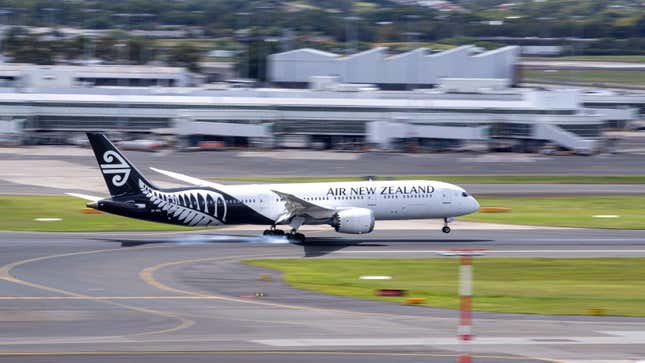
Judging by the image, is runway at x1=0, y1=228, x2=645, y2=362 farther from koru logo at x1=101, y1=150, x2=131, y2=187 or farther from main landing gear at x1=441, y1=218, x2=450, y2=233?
main landing gear at x1=441, y1=218, x2=450, y2=233

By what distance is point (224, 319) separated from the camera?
31.2m

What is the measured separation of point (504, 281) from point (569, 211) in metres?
27.0

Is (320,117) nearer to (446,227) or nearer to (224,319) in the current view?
(446,227)

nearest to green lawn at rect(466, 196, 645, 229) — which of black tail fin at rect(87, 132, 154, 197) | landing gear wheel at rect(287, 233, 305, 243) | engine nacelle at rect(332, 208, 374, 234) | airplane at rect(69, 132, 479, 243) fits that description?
airplane at rect(69, 132, 479, 243)

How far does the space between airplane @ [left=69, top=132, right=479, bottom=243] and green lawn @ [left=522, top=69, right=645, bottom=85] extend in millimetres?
138121

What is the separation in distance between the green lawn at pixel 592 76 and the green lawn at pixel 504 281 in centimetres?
14658

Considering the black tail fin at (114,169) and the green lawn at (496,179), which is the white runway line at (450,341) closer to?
the black tail fin at (114,169)

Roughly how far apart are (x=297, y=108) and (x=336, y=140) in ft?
21.4

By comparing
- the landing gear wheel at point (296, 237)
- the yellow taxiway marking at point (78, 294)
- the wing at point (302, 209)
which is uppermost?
the wing at point (302, 209)

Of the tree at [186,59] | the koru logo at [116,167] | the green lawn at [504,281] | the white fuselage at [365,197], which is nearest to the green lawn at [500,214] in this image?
the koru logo at [116,167]

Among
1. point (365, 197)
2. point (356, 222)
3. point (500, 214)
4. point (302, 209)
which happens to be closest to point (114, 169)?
point (302, 209)

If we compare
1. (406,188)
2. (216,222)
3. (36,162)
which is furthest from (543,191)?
(36,162)

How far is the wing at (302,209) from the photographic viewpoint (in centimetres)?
5138

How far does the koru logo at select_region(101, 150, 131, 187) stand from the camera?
51.7 m
